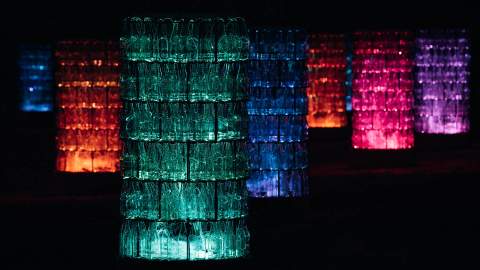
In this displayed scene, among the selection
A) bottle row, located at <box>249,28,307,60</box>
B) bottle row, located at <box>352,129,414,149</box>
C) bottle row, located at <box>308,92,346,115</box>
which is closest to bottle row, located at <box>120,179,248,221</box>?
bottle row, located at <box>249,28,307,60</box>

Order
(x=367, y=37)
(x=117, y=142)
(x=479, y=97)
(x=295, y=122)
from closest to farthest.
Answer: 1. (x=295, y=122)
2. (x=117, y=142)
3. (x=367, y=37)
4. (x=479, y=97)

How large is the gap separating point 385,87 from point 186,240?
1388 cm

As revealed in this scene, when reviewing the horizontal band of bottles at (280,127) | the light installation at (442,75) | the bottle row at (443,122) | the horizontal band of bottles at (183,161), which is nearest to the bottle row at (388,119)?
the light installation at (442,75)

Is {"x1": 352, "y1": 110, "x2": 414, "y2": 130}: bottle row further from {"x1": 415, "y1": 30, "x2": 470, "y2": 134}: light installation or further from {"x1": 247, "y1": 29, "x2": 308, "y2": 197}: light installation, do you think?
{"x1": 247, "y1": 29, "x2": 308, "y2": 197}: light installation

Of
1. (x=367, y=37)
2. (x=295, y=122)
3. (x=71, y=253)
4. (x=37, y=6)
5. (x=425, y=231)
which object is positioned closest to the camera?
(x=71, y=253)

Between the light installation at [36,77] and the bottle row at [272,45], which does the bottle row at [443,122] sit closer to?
the light installation at [36,77]

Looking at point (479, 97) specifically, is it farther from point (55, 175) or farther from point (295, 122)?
point (295, 122)

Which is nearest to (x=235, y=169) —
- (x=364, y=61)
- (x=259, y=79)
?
(x=259, y=79)

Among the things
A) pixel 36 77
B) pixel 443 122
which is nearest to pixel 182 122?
pixel 443 122

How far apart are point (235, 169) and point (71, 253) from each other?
2794 millimetres

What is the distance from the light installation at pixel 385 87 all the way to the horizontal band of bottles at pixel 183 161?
44.3ft

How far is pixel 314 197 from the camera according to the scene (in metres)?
22.3

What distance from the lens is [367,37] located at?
28.5 meters

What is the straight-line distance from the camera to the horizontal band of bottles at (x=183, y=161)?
587 inches
